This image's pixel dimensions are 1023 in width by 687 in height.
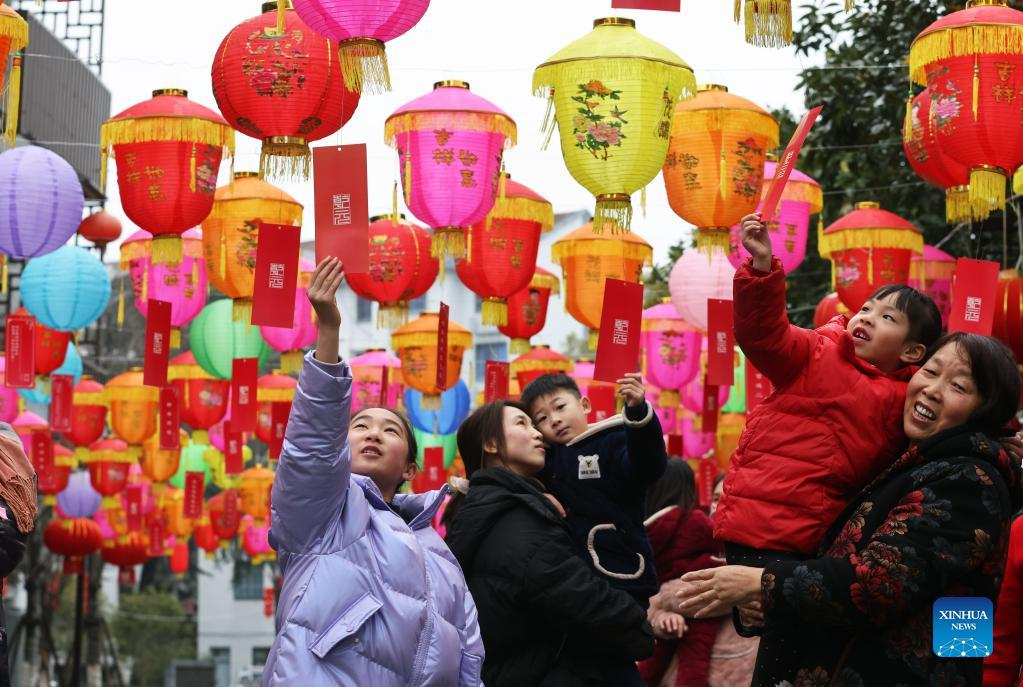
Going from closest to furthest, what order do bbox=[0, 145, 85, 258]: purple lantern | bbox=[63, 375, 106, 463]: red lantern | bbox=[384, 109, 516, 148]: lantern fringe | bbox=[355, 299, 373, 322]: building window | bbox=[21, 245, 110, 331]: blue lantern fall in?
bbox=[384, 109, 516, 148]: lantern fringe < bbox=[0, 145, 85, 258]: purple lantern < bbox=[21, 245, 110, 331]: blue lantern < bbox=[63, 375, 106, 463]: red lantern < bbox=[355, 299, 373, 322]: building window

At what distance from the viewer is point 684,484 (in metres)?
5.91

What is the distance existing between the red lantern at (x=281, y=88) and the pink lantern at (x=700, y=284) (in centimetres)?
424

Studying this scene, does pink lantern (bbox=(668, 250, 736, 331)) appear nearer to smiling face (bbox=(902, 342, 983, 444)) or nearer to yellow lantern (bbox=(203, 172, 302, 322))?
yellow lantern (bbox=(203, 172, 302, 322))

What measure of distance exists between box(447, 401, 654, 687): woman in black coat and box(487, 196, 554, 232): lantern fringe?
535 centimetres

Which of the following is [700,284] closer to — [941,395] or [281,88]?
[281,88]


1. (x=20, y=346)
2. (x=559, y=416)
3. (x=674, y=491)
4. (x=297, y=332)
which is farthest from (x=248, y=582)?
(x=559, y=416)

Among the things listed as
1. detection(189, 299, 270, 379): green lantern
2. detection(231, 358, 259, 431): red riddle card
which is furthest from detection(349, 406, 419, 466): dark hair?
detection(189, 299, 270, 379): green lantern

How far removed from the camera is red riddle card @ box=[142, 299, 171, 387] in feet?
32.7

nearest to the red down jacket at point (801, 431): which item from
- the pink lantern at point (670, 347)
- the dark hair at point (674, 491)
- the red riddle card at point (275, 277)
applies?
the dark hair at point (674, 491)

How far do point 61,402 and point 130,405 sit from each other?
1677 mm

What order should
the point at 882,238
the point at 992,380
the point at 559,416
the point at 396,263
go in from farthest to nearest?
the point at 396,263, the point at 882,238, the point at 559,416, the point at 992,380

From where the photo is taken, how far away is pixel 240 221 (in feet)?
30.7

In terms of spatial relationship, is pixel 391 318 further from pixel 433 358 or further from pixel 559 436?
pixel 559 436

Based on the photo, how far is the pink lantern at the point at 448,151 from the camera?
8188 mm
